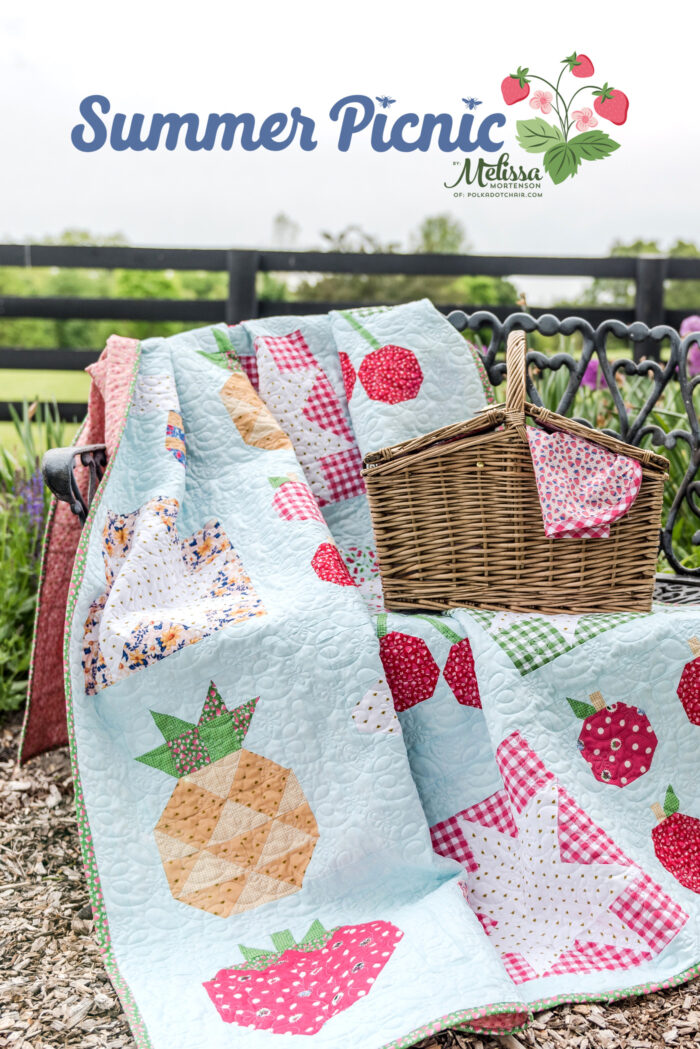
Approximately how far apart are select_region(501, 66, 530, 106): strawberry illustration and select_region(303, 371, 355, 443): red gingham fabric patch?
1.13 meters

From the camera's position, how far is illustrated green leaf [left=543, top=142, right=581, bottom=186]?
2.41 m

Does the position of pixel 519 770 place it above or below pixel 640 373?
below

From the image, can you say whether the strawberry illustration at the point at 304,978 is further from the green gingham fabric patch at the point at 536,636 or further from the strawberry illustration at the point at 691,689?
the strawberry illustration at the point at 691,689

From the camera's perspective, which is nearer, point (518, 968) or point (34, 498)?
point (518, 968)

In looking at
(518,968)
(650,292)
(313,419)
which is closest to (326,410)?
(313,419)

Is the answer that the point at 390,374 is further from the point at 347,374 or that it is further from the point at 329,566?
the point at 329,566

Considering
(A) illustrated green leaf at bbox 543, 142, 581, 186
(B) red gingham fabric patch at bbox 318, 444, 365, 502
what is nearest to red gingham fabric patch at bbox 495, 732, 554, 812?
(B) red gingham fabric patch at bbox 318, 444, 365, 502

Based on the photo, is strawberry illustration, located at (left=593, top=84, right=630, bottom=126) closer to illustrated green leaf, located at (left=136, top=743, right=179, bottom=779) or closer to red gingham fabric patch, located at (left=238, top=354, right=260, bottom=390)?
red gingham fabric patch, located at (left=238, top=354, right=260, bottom=390)

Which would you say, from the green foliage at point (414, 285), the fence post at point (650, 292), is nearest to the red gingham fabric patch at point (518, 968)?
the fence post at point (650, 292)

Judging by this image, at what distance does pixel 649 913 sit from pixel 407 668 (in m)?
0.47

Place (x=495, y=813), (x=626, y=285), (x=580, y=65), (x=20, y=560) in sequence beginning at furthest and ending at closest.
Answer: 1. (x=626, y=285)
2. (x=580, y=65)
3. (x=20, y=560)
4. (x=495, y=813)

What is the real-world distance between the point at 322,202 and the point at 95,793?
6306mm

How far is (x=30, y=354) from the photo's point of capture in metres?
3.74

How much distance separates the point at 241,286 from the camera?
3.66 metres
